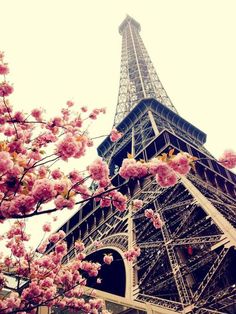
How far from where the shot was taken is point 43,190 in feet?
15.8

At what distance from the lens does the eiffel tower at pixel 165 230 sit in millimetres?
10273

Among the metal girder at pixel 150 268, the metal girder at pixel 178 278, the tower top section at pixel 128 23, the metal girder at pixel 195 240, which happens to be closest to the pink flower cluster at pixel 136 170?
the metal girder at pixel 178 278

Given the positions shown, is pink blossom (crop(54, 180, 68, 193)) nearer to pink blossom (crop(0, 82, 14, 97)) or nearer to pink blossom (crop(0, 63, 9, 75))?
pink blossom (crop(0, 82, 14, 97))

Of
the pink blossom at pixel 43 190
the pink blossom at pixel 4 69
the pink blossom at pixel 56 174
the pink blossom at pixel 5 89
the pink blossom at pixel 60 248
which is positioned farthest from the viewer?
the pink blossom at pixel 60 248

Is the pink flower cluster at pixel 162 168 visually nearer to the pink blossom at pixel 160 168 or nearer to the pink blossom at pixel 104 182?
the pink blossom at pixel 160 168

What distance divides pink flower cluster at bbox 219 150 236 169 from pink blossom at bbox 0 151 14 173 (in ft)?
11.4

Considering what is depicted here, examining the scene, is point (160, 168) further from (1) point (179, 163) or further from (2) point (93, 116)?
(2) point (93, 116)

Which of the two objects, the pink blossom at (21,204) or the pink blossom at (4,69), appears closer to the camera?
the pink blossom at (21,204)

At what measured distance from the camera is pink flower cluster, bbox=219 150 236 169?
19.4 ft

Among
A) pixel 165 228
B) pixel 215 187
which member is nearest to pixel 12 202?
pixel 165 228

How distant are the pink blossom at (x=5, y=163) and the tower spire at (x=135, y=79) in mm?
36733

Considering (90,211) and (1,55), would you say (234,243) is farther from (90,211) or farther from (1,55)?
(90,211)

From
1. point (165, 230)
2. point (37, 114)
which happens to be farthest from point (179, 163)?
point (165, 230)

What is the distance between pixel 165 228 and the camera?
1455 centimetres
